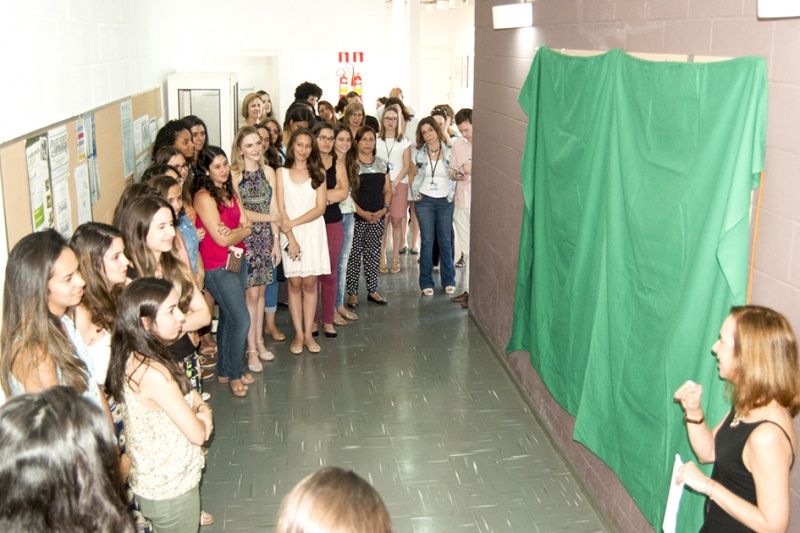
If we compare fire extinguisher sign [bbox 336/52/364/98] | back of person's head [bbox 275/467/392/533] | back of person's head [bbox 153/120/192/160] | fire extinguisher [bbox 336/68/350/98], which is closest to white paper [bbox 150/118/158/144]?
back of person's head [bbox 153/120/192/160]

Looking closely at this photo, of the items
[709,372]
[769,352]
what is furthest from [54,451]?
[709,372]

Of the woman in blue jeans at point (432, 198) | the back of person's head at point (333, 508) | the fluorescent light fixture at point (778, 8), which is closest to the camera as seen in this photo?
the back of person's head at point (333, 508)

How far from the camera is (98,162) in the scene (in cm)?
441

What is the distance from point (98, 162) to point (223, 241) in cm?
84

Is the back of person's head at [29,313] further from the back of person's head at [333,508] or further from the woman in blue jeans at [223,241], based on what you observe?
the woman in blue jeans at [223,241]

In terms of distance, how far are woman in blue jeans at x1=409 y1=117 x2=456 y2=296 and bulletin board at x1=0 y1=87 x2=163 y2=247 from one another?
2.20m

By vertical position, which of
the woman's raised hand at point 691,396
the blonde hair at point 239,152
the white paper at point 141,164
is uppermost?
the blonde hair at point 239,152

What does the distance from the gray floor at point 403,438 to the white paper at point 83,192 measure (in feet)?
4.75

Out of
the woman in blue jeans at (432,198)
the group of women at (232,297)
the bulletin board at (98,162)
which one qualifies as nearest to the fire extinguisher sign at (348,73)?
the group of women at (232,297)

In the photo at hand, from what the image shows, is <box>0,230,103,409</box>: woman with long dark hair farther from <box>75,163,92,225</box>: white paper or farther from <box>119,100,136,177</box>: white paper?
<box>119,100,136,177</box>: white paper

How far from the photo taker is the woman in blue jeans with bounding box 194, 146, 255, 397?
16.0 ft

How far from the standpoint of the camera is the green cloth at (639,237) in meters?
2.60

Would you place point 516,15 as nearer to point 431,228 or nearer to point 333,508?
point 431,228

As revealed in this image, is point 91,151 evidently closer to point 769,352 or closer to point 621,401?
point 621,401
